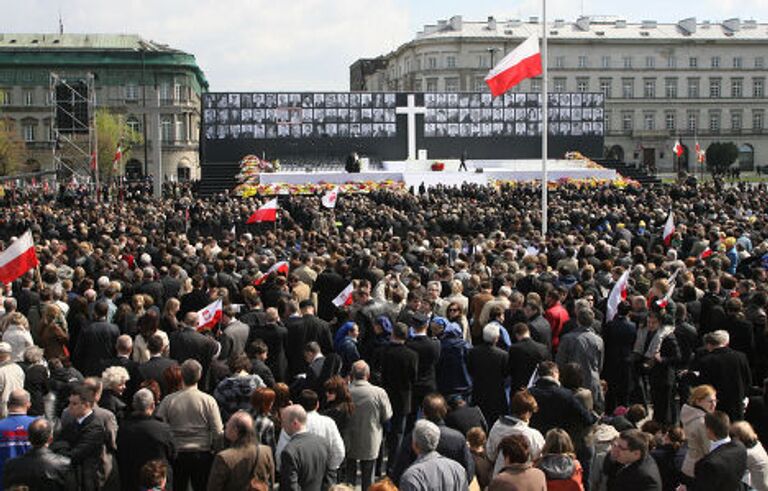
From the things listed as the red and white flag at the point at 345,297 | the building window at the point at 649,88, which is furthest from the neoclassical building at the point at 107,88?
the red and white flag at the point at 345,297

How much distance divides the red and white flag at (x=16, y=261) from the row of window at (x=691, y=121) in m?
86.6

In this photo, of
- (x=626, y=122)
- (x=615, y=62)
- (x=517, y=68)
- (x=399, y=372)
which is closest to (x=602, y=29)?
(x=615, y=62)

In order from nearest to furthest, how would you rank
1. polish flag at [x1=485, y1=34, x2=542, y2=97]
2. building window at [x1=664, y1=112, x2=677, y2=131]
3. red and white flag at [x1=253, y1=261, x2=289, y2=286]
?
red and white flag at [x1=253, y1=261, x2=289, y2=286], polish flag at [x1=485, y1=34, x2=542, y2=97], building window at [x1=664, y1=112, x2=677, y2=131]

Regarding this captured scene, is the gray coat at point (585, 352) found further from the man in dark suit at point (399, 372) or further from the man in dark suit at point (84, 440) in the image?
the man in dark suit at point (84, 440)

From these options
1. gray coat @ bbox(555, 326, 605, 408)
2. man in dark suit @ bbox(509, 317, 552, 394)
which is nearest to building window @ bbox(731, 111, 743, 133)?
gray coat @ bbox(555, 326, 605, 408)

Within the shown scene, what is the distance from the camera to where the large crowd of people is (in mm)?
6949

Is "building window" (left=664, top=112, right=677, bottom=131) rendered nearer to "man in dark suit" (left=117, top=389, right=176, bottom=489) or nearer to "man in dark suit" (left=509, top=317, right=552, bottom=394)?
"man in dark suit" (left=509, top=317, right=552, bottom=394)

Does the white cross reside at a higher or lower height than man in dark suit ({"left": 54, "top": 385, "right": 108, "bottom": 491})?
higher

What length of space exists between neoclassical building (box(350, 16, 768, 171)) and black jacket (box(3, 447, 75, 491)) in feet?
290

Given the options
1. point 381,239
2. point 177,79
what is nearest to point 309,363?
point 381,239

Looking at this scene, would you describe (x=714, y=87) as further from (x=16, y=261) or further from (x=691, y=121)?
(x=16, y=261)

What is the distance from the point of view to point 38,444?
696 centimetres

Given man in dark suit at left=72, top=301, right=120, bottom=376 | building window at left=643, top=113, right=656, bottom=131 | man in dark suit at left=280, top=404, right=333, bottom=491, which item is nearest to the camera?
man in dark suit at left=280, top=404, right=333, bottom=491

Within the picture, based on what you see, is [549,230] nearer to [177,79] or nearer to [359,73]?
[177,79]
